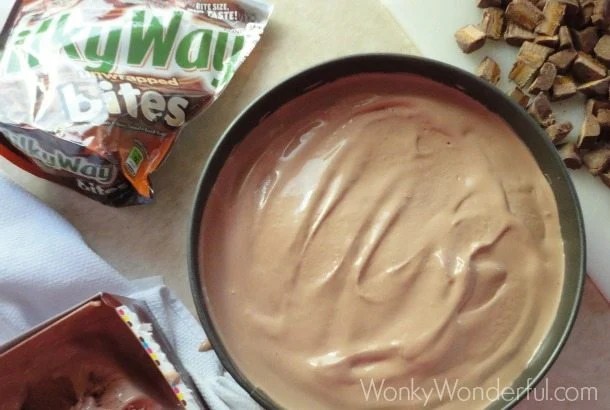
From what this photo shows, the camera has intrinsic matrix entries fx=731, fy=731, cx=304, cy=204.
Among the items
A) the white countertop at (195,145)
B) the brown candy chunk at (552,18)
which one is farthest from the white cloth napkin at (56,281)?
the brown candy chunk at (552,18)

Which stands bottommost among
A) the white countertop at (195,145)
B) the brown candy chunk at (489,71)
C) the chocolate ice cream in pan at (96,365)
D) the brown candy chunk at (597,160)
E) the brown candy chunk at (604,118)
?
the chocolate ice cream in pan at (96,365)

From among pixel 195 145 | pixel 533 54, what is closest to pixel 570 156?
pixel 533 54

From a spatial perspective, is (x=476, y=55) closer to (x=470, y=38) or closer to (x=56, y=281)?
(x=470, y=38)

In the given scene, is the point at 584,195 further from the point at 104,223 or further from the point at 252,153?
the point at 104,223

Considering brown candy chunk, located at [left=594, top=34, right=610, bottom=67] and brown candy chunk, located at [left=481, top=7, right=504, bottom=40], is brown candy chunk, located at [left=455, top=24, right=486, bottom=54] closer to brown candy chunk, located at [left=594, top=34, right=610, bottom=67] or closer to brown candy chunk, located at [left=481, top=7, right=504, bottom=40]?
brown candy chunk, located at [left=481, top=7, right=504, bottom=40]
